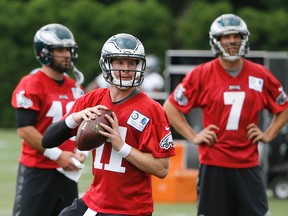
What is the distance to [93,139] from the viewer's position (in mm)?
A: 5852

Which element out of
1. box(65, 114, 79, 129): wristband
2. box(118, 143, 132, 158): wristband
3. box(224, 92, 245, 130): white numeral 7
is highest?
box(65, 114, 79, 129): wristband

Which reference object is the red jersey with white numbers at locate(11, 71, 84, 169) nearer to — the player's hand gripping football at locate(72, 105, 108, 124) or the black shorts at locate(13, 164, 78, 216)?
the black shorts at locate(13, 164, 78, 216)

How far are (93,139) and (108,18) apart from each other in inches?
707

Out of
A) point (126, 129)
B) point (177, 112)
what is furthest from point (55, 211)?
point (126, 129)

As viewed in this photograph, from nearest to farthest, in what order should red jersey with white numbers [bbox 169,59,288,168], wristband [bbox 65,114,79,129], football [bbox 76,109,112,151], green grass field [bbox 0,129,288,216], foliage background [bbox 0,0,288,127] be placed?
football [bbox 76,109,112,151] < wristband [bbox 65,114,79,129] < red jersey with white numbers [bbox 169,59,288,168] < green grass field [bbox 0,129,288,216] < foliage background [bbox 0,0,288,127]

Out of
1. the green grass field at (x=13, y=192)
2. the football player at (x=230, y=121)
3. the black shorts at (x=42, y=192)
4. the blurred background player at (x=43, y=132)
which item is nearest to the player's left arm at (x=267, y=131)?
the football player at (x=230, y=121)

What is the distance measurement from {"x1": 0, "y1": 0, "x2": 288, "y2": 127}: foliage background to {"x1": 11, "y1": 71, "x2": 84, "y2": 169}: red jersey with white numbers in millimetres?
15571

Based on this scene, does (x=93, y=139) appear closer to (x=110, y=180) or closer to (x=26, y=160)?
(x=110, y=180)

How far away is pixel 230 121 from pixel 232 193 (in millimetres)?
573

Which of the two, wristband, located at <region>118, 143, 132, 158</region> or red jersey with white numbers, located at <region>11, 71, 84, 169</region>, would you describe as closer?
wristband, located at <region>118, 143, 132, 158</region>

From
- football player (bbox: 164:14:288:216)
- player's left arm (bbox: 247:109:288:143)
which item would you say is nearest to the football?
football player (bbox: 164:14:288:216)

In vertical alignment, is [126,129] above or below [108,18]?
above

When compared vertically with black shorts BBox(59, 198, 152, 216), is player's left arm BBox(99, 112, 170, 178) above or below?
above

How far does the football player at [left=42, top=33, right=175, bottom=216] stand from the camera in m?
5.94
